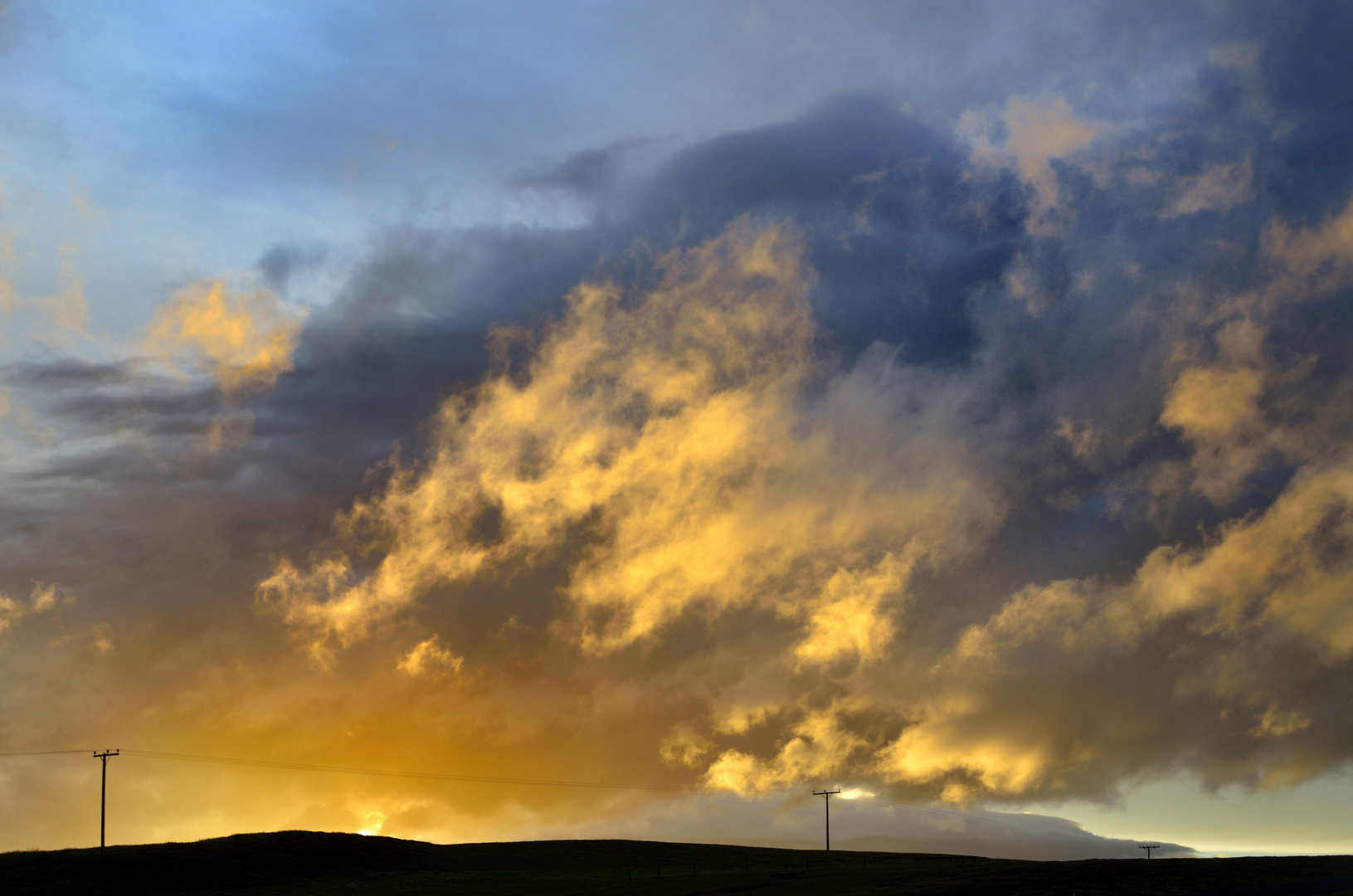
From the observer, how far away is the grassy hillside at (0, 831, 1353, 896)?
93188mm

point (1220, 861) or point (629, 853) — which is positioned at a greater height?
point (1220, 861)

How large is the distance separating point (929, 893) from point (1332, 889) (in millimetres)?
30164

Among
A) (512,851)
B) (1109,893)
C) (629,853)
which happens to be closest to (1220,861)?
(1109,893)

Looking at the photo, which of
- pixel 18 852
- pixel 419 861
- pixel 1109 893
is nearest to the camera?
pixel 1109 893

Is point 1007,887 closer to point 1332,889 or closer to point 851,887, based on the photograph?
point 851,887

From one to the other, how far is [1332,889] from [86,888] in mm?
115967

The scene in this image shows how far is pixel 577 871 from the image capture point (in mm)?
158250

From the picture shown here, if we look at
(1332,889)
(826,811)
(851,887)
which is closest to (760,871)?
(826,811)

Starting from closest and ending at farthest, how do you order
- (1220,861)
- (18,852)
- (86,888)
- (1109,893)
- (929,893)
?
1. (1109,893)
2. (929,893)
3. (1220,861)
4. (86,888)
5. (18,852)

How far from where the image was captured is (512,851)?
185250 mm

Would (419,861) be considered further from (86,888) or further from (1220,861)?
(1220,861)

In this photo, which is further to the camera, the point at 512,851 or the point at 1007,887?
the point at 512,851

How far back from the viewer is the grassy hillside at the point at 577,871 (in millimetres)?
93188

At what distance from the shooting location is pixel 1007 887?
93.0 m
